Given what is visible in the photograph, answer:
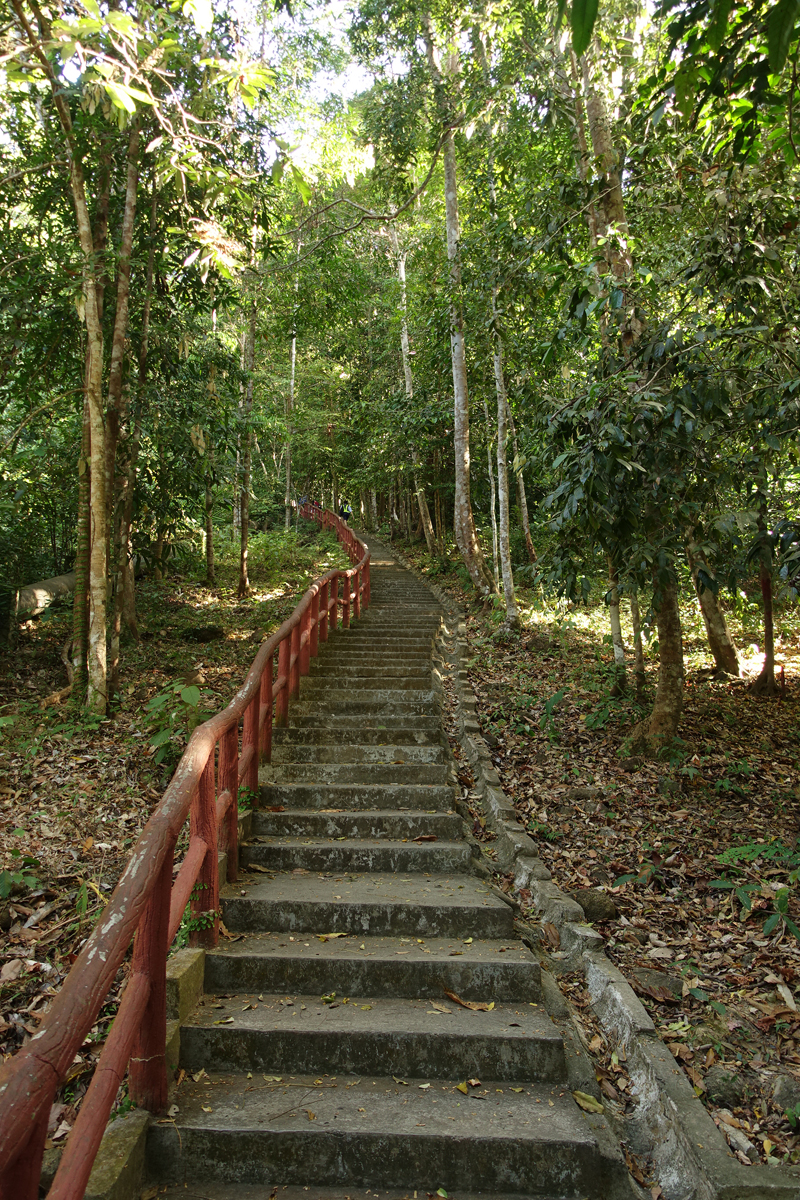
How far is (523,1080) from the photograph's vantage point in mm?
3074

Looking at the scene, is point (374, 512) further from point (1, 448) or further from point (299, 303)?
point (1, 448)

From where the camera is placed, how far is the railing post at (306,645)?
7.56m

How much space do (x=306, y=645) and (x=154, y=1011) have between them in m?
5.22

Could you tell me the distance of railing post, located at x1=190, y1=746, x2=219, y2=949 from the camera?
132 inches

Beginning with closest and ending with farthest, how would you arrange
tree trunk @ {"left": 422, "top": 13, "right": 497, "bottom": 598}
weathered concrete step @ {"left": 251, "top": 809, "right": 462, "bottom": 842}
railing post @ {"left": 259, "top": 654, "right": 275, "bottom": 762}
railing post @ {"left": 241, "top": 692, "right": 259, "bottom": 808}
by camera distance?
railing post @ {"left": 241, "top": 692, "right": 259, "bottom": 808}
weathered concrete step @ {"left": 251, "top": 809, "right": 462, "bottom": 842}
railing post @ {"left": 259, "top": 654, "right": 275, "bottom": 762}
tree trunk @ {"left": 422, "top": 13, "right": 497, "bottom": 598}

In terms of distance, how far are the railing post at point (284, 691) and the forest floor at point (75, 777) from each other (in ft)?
2.48

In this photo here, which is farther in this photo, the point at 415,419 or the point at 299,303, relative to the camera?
the point at 415,419

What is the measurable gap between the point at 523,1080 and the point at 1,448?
7.23 meters

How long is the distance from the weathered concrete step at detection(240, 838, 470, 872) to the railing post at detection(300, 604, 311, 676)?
3.06 metres

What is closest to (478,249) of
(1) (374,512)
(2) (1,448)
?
(2) (1,448)

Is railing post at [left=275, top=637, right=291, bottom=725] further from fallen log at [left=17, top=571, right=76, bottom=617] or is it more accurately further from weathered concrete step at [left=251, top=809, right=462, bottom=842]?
fallen log at [left=17, top=571, right=76, bottom=617]

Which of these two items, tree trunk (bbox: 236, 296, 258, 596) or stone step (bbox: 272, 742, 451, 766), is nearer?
stone step (bbox: 272, 742, 451, 766)

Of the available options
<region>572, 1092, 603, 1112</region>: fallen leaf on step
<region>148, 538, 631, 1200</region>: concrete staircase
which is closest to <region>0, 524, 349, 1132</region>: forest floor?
<region>148, 538, 631, 1200</region>: concrete staircase

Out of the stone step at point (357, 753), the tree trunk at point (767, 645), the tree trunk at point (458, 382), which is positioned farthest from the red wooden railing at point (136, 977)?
the tree trunk at point (458, 382)
